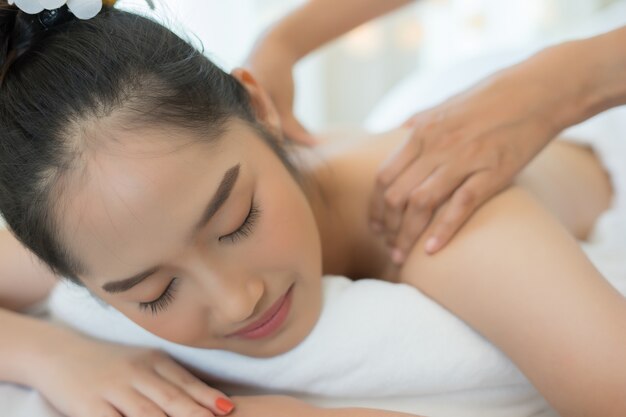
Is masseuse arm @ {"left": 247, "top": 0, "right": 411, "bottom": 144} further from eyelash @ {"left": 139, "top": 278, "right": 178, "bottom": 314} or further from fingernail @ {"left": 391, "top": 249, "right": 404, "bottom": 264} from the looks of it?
eyelash @ {"left": 139, "top": 278, "right": 178, "bottom": 314}

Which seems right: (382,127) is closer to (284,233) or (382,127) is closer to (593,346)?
(284,233)

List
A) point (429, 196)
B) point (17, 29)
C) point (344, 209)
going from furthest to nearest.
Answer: point (344, 209) < point (429, 196) < point (17, 29)

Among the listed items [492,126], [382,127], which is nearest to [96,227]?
[492,126]

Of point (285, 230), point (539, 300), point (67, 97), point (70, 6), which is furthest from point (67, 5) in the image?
point (539, 300)

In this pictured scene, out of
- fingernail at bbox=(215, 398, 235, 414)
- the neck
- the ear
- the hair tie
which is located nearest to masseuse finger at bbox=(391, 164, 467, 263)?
the neck

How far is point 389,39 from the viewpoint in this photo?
9.04 feet

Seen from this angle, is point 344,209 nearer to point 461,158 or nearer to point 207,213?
point 461,158

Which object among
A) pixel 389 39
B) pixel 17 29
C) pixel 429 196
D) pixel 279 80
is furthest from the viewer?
pixel 389 39

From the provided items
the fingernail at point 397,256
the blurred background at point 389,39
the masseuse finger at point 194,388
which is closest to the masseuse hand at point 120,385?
the masseuse finger at point 194,388

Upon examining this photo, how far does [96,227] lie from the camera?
30.8 inches

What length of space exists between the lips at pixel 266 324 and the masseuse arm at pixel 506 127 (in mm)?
225

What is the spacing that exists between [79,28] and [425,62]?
198 centimetres

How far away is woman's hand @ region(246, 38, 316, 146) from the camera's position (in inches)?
49.1

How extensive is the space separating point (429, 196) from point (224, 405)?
0.39 meters
